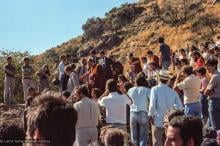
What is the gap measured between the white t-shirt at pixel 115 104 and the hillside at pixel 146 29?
38.2m

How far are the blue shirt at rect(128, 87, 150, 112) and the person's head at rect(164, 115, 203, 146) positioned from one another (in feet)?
22.2

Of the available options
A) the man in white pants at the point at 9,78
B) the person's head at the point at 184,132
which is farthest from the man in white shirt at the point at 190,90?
the man in white pants at the point at 9,78

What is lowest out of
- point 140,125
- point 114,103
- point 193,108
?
point 140,125

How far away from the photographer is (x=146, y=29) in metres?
62.9

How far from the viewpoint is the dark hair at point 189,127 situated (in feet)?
18.3

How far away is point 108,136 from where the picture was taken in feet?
24.3

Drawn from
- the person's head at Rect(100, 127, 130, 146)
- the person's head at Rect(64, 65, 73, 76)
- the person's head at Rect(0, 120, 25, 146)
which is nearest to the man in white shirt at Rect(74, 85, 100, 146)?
the person's head at Rect(100, 127, 130, 146)

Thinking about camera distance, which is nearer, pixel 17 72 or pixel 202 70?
pixel 202 70

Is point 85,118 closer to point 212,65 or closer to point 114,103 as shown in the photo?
point 114,103

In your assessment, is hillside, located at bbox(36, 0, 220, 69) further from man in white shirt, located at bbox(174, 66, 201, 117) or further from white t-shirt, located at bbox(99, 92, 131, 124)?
white t-shirt, located at bbox(99, 92, 131, 124)

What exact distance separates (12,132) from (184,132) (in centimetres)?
204

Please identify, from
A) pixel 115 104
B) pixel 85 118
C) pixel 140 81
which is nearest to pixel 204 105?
pixel 140 81

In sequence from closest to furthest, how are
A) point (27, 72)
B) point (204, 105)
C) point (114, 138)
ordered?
point (114, 138) < point (204, 105) < point (27, 72)

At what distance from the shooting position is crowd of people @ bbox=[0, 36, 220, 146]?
3.75 m
